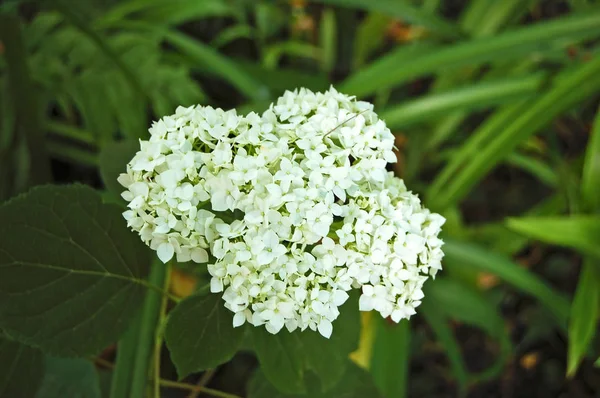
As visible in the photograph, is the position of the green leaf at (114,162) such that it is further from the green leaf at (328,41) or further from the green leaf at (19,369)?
the green leaf at (328,41)

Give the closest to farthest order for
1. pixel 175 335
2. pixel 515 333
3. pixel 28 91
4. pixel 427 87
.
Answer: pixel 175 335
pixel 28 91
pixel 515 333
pixel 427 87

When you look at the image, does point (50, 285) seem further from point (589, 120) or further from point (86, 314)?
point (589, 120)

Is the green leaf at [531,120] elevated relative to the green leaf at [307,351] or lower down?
elevated

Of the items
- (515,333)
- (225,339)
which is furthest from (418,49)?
(225,339)

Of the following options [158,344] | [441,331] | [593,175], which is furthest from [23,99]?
[593,175]

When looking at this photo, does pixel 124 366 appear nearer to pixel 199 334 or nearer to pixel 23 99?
pixel 199 334

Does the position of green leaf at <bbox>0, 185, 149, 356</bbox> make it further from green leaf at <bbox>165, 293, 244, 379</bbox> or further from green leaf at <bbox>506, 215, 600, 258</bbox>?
green leaf at <bbox>506, 215, 600, 258</bbox>

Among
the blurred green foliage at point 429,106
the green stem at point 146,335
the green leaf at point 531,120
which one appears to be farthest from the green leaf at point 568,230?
the green stem at point 146,335

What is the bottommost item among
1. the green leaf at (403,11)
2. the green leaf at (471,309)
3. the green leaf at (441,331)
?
the green leaf at (441,331)
